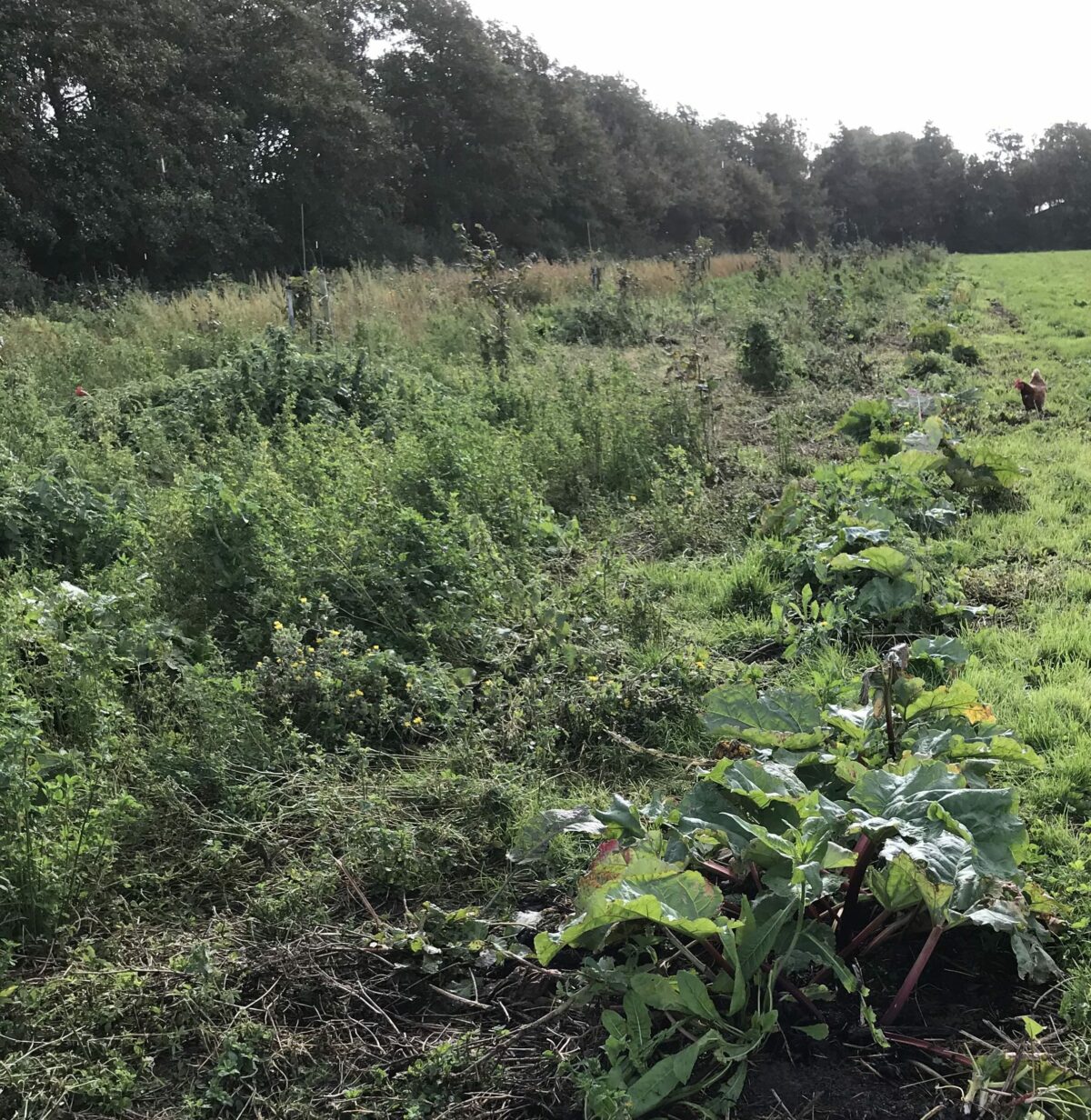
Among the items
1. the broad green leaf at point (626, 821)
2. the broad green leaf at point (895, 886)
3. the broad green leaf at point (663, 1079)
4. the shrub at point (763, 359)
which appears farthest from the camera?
the shrub at point (763, 359)

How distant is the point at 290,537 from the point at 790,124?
203ft

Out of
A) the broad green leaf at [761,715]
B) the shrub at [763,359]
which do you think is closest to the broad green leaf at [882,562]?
the broad green leaf at [761,715]

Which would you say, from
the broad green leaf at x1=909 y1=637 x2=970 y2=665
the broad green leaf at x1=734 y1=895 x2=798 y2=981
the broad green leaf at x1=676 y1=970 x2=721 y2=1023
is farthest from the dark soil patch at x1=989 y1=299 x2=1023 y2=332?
the broad green leaf at x1=676 y1=970 x2=721 y2=1023

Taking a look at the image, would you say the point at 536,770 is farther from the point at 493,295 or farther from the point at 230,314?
the point at 230,314

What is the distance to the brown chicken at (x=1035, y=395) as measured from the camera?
728cm

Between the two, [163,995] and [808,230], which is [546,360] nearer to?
[163,995]

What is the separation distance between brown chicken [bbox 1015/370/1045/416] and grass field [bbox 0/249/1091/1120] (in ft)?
2.49

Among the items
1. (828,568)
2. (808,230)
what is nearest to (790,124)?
(808,230)

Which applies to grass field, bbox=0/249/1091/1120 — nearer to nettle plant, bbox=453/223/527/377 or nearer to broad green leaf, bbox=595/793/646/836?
broad green leaf, bbox=595/793/646/836

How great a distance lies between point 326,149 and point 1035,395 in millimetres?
25722

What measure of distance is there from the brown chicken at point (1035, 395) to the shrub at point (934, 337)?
2643mm

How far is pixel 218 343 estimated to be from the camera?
9.02 m

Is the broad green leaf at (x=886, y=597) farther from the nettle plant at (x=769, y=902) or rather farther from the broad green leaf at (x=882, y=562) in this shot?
the nettle plant at (x=769, y=902)

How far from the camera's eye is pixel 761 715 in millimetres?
2559
